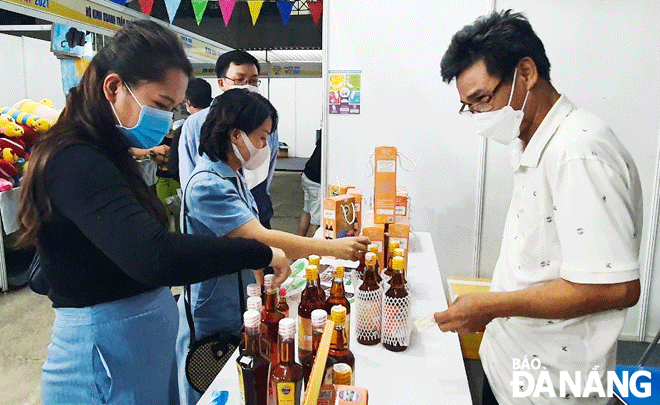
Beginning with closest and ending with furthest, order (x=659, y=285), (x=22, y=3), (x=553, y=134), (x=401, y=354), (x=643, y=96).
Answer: (x=553, y=134), (x=401, y=354), (x=643, y=96), (x=659, y=285), (x=22, y=3)

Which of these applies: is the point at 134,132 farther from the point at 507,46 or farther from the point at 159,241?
the point at 507,46

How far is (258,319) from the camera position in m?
0.97

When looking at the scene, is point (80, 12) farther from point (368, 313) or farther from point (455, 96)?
point (368, 313)

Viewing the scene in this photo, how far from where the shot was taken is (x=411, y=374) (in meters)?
1.26

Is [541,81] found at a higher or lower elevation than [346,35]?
lower

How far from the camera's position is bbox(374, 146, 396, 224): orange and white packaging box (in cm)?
212

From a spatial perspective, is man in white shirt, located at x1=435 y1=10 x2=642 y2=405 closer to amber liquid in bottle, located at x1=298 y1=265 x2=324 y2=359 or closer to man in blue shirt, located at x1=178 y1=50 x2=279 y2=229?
amber liquid in bottle, located at x1=298 y1=265 x2=324 y2=359

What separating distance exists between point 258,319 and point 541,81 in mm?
931

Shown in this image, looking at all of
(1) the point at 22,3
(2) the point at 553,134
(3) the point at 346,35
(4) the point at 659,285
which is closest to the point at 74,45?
(1) the point at 22,3

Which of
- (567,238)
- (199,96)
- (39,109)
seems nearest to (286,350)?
(567,238)

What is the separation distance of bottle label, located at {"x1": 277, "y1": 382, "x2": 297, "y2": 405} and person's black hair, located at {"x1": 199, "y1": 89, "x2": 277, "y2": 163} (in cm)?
97

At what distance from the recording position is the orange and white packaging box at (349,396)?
770 millimetres

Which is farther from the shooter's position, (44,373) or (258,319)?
(44,373)

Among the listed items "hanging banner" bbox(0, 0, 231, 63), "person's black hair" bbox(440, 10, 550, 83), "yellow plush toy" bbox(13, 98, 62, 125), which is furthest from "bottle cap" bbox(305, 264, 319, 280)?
"yellow plush toy" bbox(13, 98, 62, 125)
